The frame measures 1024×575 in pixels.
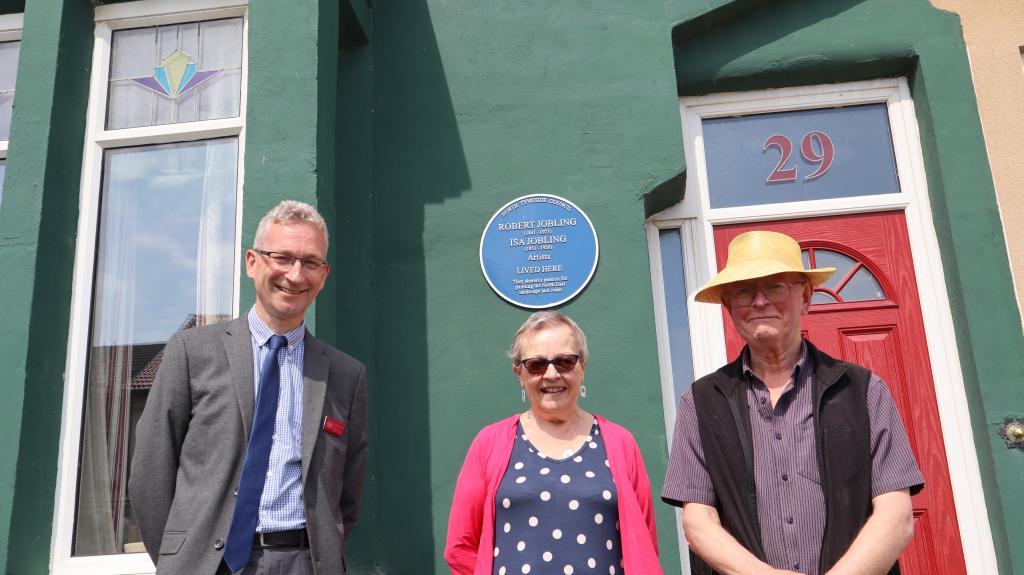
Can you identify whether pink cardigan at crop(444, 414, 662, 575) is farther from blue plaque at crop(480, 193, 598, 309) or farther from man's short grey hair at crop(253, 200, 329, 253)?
blue plaque at crop(480, 193, 598, 309)

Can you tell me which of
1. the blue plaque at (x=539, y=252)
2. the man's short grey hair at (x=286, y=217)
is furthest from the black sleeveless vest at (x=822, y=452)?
the blue plaque at (x=539, y=252)

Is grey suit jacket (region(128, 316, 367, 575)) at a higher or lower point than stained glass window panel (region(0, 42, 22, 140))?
lower

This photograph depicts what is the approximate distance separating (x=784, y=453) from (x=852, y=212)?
264 cm

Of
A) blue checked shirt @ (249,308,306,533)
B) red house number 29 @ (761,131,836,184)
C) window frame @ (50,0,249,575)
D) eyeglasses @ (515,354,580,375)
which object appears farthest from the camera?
red house number 29 @ (761,131,836,184)

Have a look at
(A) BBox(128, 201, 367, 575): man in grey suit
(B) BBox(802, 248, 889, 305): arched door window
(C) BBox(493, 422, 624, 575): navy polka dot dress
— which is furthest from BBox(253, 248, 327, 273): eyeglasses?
(B) BBox(802, 248, 889, 305): arched door window

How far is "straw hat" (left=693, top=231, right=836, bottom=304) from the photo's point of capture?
8.18 feet

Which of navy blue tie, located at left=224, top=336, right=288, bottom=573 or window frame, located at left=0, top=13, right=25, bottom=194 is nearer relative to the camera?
navy blue tie, located at left=224, top=336, right=288, bottom=573

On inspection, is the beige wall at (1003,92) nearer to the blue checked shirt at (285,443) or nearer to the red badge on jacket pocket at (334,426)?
the red badge on jacket pocket at (334,426)

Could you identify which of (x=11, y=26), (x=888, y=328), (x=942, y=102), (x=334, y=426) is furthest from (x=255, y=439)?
(x=942, y=102)

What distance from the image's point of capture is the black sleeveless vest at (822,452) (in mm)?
2254

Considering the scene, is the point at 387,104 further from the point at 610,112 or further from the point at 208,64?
the point at 610,112

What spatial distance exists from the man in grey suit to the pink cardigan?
407 millimetres

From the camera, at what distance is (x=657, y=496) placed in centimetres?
400

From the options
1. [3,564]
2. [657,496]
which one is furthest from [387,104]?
[3,564]
